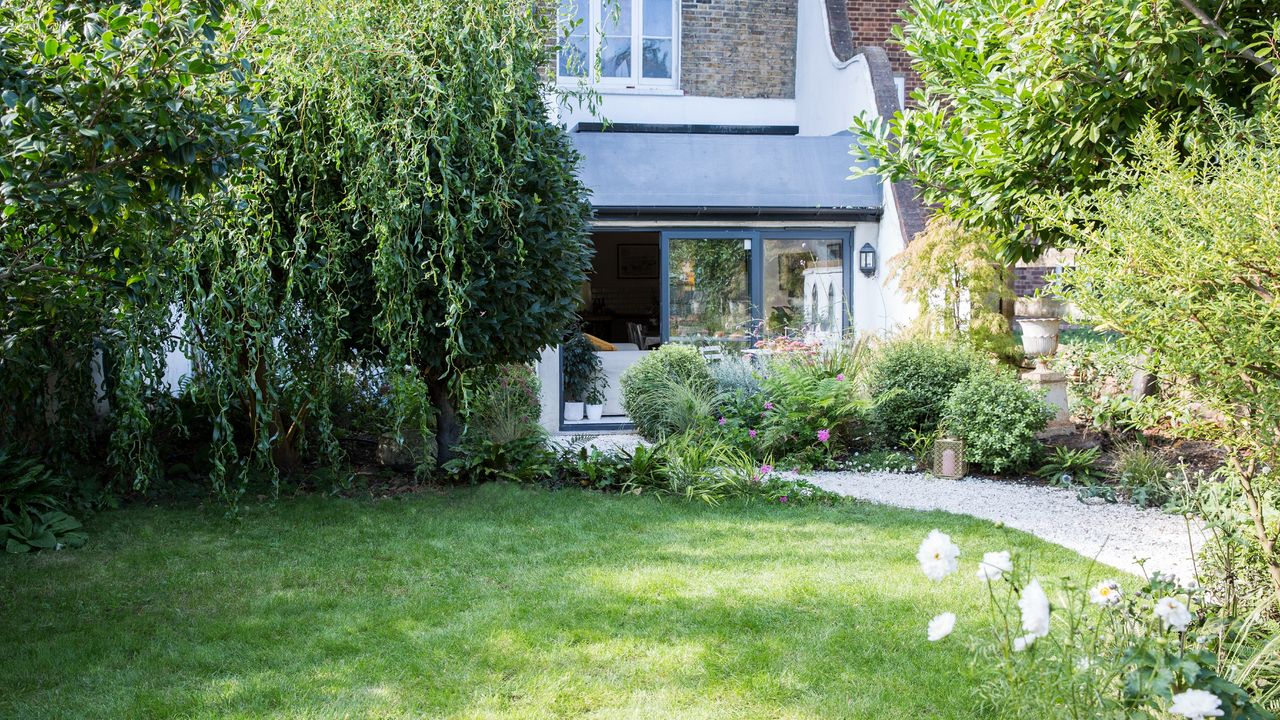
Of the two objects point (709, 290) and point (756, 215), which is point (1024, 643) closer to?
point (709, 290)

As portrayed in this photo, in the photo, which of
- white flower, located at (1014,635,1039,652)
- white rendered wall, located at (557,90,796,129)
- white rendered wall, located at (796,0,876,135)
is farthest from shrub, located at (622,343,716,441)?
Result: white flower, located at (1014,635,1039,652)

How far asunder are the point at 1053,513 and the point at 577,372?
228 inches

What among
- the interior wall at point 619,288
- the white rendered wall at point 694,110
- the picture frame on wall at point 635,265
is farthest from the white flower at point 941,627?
the picture frame on wall at point 635,265

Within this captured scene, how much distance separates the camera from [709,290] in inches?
449

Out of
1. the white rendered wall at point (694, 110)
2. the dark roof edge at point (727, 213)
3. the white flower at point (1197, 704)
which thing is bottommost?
the white flower at point (1197, 704)

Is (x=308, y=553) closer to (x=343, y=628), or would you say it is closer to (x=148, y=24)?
(x=343, y=628)

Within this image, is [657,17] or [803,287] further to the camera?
[657,17]

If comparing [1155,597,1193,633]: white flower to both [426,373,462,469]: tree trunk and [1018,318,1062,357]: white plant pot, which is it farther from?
[1018,318,1062,357]: white plant pot

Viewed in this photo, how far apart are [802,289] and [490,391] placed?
4795 mm

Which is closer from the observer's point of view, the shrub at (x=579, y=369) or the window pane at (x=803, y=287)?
the shrub at (x=579, y=369)

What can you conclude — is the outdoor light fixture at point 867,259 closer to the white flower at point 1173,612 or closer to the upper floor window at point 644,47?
the upper floor window at point 644,47

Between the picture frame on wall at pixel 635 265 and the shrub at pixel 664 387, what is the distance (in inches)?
289

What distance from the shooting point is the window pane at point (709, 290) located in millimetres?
11391

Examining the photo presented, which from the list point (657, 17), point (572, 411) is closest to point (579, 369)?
point (572, 411)
